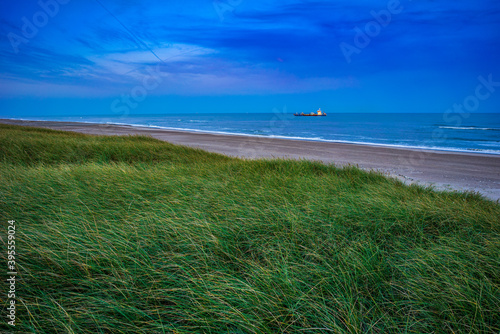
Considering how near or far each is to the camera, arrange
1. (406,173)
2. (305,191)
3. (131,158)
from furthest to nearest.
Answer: (406,173), (131,158), (305,191)

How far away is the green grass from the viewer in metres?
1.70

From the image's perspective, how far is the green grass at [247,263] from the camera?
67.1 inches

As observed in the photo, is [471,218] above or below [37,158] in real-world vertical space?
below

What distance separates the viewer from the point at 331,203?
3.68 meters

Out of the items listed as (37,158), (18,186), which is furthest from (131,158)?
(18,186)

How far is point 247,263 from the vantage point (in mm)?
2336

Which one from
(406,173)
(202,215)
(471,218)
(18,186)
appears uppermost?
(18,186)

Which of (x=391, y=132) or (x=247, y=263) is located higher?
(x=391, y=132)

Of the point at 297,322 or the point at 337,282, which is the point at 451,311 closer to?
the point at 337,282

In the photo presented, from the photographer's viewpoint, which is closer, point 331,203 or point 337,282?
point 337,282

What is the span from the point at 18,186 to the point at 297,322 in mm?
4614

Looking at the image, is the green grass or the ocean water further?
the ocean water

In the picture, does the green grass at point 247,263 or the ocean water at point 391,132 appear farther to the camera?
the ocean water at point 391,132

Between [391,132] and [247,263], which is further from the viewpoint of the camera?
[391,132]
